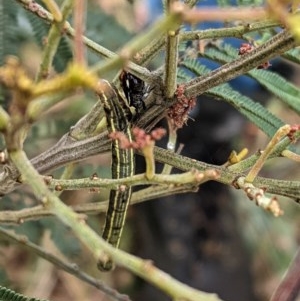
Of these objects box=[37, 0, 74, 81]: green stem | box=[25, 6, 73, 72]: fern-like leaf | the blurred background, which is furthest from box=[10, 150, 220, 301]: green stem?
the blurred background

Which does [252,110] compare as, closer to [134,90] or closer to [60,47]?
[134,90]

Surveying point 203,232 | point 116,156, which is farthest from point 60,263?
point 203,232

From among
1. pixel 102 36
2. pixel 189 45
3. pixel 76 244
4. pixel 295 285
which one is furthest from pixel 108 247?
pixel 102 36

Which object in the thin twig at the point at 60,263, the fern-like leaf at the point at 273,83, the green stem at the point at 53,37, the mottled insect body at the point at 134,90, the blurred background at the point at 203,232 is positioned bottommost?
the thin twig at the point at 60,263

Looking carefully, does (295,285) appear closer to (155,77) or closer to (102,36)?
(155,77)

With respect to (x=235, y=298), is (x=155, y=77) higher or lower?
lower

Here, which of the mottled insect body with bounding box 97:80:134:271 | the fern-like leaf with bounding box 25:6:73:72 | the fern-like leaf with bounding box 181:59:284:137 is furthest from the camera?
the fern-like leaf with bounding box 25:6:73:72

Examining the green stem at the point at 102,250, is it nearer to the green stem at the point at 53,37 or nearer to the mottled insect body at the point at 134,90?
the green stem at the point at 53,37

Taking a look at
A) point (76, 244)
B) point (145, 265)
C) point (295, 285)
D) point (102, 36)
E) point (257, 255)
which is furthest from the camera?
point (257, 255)

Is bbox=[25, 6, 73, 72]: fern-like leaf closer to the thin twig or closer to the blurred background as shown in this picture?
the thin twig

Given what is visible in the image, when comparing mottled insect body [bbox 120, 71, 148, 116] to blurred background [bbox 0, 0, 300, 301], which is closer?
mottled insect body [bbox 120, 71, 148, 116]

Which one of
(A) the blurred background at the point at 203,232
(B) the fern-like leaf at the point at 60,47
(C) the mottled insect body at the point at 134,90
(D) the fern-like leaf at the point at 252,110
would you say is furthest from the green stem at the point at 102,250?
(A) the blurred background at the point at 203,232
